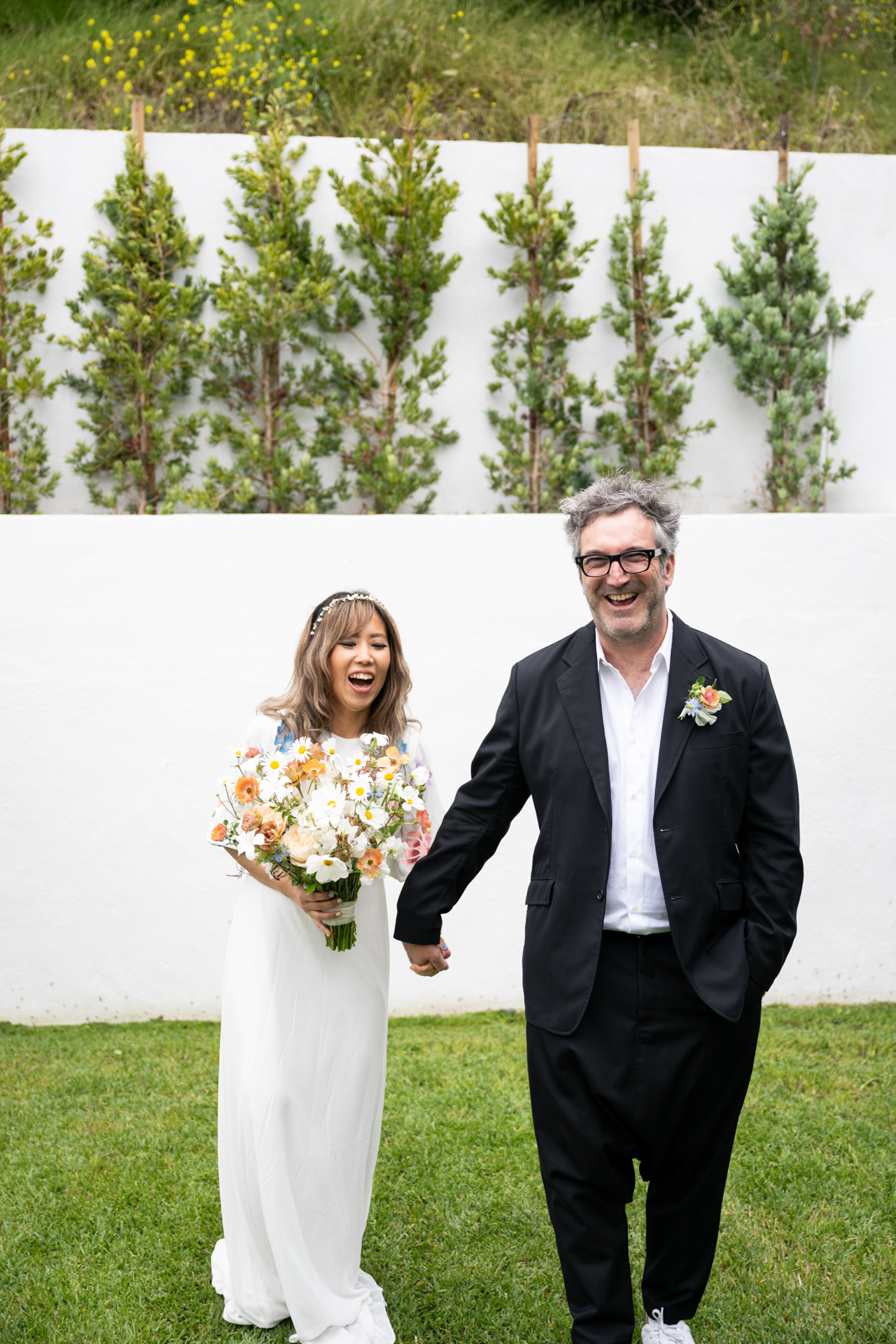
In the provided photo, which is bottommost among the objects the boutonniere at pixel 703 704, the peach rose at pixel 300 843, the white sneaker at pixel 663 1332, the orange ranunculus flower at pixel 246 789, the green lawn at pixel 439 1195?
the green lawn at pixel 439 1195

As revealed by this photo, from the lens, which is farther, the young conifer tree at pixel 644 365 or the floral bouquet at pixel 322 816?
the young conifer tree at pixel 644 365

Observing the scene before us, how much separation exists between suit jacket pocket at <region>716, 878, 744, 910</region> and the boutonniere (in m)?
0.38

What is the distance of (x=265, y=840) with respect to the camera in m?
2.71

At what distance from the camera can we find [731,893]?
2629mm

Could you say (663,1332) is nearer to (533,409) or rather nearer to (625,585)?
(625,585)

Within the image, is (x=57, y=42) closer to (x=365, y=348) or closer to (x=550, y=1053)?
(x=365, y=348)

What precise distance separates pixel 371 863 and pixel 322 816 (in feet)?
0.58

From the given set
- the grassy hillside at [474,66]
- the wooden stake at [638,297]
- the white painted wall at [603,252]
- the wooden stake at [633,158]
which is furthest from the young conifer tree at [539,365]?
the grassy hillside at [474,66]

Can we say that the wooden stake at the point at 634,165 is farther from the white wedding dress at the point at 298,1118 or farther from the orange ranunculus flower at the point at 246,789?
the orange ranunculus flower at the point at 246,789

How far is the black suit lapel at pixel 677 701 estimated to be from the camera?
102 inches

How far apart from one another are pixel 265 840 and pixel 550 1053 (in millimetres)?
881

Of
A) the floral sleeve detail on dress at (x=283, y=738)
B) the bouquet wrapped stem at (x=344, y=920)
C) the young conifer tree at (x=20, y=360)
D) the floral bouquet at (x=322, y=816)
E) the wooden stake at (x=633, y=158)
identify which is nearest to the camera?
the floral bouquet at (x=322, y=816)

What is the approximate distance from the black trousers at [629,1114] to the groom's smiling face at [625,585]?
757 millimetres

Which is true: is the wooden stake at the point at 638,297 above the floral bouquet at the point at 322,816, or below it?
above
